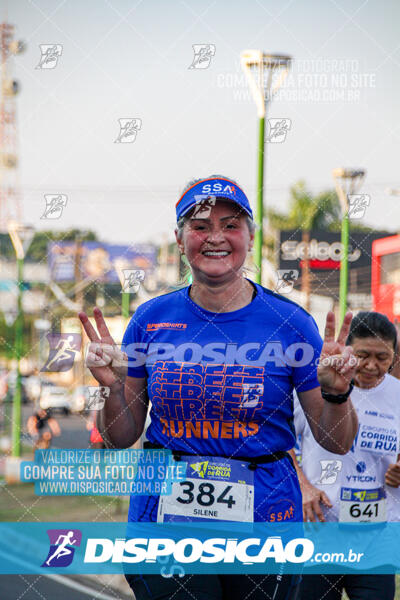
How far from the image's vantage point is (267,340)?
264 cm

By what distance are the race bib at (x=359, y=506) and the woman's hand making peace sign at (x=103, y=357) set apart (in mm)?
1587

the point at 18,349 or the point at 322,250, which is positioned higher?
the point at 322,250

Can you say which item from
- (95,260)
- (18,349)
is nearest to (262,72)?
(18,349)

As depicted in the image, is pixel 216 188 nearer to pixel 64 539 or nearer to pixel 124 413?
pixel 124 413

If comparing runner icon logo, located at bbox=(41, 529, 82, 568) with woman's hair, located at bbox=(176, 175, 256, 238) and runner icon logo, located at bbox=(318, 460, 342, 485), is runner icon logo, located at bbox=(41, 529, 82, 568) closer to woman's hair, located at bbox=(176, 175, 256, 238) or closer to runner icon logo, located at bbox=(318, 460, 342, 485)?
runner icon logo, located at bbox=(318, 460, 342, 485)

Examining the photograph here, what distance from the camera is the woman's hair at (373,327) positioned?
394 cm

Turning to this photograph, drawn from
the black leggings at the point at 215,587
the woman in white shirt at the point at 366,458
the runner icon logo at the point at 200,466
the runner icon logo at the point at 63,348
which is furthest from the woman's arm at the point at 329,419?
the runner icon logo at the point at 63,348

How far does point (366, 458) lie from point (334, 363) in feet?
4.71

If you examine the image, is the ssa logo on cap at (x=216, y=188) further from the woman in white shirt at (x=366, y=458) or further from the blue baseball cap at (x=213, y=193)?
the woman in white shirt at (x=366, y=458)

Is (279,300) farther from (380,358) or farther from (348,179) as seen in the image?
(348,179)

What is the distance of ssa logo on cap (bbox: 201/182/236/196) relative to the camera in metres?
2.72

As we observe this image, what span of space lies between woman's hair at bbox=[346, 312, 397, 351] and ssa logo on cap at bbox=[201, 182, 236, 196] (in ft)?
4.90

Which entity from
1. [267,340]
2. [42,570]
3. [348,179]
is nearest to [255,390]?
[267,340]

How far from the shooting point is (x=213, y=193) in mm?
2715
